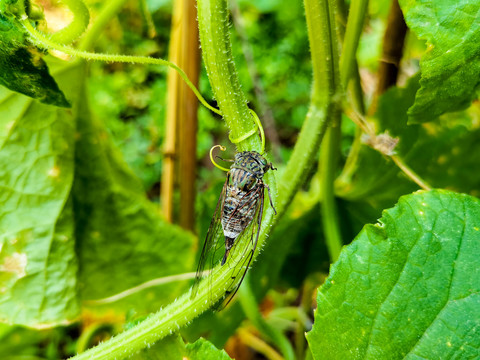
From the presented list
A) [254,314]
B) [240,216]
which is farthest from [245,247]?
[254,314]

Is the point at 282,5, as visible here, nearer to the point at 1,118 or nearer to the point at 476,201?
the point at 1,118

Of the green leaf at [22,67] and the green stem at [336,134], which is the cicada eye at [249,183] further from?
the green leaf at [22,67]

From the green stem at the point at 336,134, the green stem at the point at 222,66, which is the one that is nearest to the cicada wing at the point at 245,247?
the green stem at the point at 222,66

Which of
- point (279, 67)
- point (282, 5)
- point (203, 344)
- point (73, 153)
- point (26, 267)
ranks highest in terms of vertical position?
point (282, 5)

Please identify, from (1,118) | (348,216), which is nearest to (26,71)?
(1,118)

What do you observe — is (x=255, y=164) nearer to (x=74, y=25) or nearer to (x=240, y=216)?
(x=240, y=216)

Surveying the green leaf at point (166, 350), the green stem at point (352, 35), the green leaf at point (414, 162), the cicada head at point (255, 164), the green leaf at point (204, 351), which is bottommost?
the green leaf at point (166, 350)
